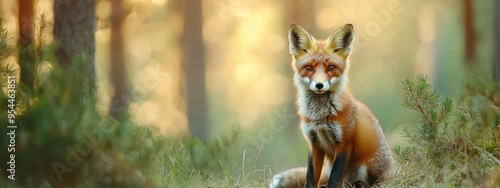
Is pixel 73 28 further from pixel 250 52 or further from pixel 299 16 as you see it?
pixel 250 52

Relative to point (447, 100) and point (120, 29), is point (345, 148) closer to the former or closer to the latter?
point (447, 100)

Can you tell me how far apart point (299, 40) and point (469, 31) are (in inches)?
276

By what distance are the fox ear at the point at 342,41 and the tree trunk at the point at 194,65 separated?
7232 millimetres

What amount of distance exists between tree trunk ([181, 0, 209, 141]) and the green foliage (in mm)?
6800

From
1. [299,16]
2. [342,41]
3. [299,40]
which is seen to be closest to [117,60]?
[299,16]

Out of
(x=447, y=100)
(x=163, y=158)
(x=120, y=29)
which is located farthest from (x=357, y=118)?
(x=120, y=29)

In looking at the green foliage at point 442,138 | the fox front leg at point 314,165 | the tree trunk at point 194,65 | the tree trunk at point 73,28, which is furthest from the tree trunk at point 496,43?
the tree trunk at point 194,65

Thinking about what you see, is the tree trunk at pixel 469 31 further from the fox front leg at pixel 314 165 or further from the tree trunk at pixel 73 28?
the tree trunk at pixel 73 28

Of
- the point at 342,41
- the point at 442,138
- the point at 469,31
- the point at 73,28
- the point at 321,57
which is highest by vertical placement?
the point at 469,31

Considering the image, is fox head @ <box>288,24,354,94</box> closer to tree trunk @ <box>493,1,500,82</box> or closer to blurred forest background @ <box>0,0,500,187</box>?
tree trunk @ <box>493,1,500,82</box>

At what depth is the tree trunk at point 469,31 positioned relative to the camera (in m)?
10.1

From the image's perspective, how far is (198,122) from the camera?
11.6 metres

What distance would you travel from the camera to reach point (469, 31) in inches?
413

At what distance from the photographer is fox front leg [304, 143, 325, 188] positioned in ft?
14.6
